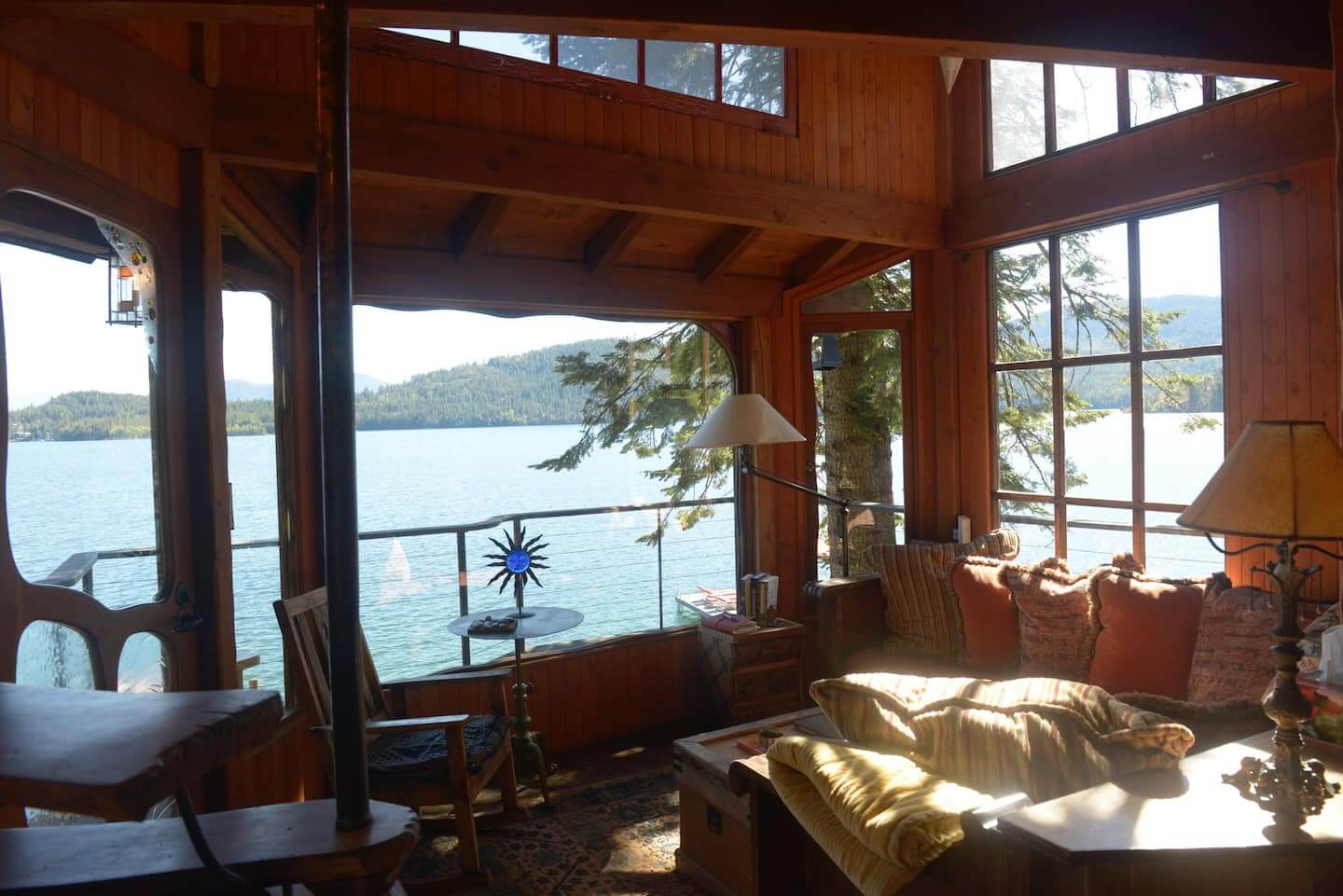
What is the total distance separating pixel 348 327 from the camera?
2.74ft

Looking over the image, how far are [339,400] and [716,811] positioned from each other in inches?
91.8

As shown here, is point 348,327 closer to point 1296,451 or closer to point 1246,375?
point 1296,451

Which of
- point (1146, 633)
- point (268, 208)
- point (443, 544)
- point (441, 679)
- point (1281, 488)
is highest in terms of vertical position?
point (268, 208)

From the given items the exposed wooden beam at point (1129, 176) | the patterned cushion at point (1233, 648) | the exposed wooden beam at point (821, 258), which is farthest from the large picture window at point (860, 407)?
the patterned cushion at point (1233, 648)

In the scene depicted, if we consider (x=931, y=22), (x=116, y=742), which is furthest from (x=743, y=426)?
(x=116, y=742)

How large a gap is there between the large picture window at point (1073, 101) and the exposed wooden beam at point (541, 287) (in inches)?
55.4

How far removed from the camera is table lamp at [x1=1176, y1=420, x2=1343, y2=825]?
5.00 ft

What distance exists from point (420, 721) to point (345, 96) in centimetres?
246

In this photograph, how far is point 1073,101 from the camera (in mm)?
3848

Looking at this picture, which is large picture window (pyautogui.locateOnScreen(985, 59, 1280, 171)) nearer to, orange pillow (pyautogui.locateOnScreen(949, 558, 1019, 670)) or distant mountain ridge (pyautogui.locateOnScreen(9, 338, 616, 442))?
orange pillow (pyautogui.locateOnScreen(949, 558, 1019, 670))

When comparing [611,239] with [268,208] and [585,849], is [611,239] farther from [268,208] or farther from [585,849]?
[585,849]

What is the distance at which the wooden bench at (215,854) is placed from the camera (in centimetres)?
77

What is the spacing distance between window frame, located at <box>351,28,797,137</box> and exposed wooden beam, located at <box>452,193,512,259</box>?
51 cm

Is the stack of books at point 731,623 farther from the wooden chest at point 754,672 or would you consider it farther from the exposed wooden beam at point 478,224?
the exposed wooden beam at point 478,224
